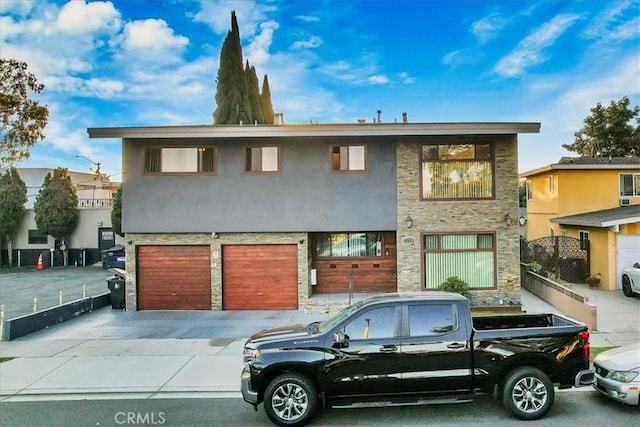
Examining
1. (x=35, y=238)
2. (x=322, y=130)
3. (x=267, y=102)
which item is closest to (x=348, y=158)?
(x=322, y=130)

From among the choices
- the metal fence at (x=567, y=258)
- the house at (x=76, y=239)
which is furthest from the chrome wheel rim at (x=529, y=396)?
the house at (x=76, y=239)

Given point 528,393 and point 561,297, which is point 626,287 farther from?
point 528,393

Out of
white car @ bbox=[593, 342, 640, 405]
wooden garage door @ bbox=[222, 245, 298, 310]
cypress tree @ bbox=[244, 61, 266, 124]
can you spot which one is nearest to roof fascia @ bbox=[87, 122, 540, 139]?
wooden garage door @ bbox=[222, 245, 298, 310]

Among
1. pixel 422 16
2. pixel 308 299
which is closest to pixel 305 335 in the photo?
pixel 308 299

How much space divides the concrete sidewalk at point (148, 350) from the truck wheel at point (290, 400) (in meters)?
1.60

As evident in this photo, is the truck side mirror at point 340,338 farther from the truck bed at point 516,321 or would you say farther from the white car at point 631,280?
the white car at point 631,280

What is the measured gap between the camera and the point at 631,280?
13.7m

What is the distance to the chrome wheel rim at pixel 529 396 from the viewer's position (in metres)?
5.66

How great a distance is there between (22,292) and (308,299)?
1325 cm

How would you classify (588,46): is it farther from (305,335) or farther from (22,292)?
(22,292)

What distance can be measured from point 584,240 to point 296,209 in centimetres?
1271

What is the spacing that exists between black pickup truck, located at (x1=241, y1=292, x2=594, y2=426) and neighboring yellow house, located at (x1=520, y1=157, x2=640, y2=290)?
12.2m

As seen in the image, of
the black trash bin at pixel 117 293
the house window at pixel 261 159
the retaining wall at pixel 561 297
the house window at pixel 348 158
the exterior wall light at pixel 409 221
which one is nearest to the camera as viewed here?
the retaining wall at pixel 561 297

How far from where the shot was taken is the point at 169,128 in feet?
41.5
